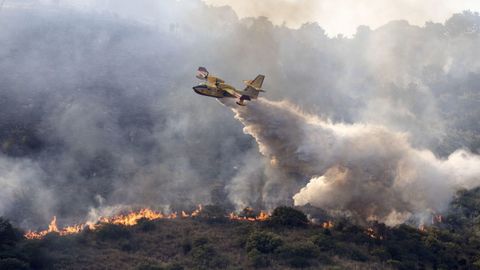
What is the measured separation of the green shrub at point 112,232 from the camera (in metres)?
60.3

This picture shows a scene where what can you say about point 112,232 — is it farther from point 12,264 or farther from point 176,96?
point 176,96

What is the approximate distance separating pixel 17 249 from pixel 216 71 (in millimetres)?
68591

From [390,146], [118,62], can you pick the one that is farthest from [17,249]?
[118,62]

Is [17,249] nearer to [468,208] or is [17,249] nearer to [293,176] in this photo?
[293,176]

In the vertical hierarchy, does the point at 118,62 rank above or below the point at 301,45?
below

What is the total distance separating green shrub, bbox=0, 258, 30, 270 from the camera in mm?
47531

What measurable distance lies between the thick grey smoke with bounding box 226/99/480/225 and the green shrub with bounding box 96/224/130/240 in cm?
1799

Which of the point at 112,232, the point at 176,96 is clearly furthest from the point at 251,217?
the point at 176,96

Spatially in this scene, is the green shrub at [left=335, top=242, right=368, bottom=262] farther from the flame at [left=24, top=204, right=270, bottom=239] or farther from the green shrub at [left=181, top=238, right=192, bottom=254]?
the green shrub at [left=181, top=238, right=192, bottom=254]

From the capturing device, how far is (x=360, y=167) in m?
56.5

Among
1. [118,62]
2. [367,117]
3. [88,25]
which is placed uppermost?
[88,25]

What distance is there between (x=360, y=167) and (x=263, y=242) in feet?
41.3

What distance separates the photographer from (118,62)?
110 meters

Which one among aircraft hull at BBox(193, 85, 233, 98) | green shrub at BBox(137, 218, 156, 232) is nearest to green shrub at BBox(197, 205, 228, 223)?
green shrub at BBox(137, 218, 156, 232)
